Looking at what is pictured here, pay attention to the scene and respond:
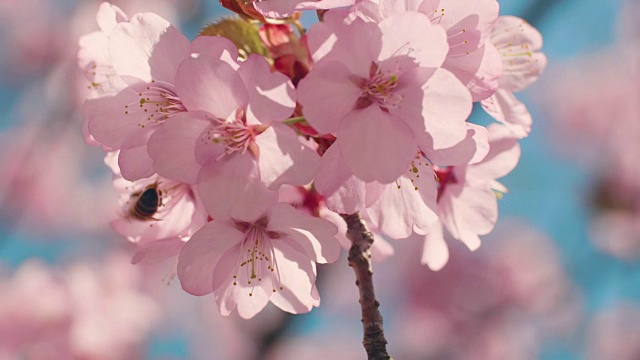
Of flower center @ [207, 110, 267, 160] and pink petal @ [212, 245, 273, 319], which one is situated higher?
flower center @ [207, 110, 267, 160]

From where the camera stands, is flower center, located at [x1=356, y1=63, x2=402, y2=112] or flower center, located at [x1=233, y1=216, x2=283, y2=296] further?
flower center, located at [x1=233, y1=216, x2=283, y2=296]

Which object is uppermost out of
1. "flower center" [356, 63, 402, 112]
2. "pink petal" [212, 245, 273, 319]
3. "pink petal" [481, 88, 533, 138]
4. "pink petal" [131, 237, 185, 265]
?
"pink petal" [481, 88, 533, 138]

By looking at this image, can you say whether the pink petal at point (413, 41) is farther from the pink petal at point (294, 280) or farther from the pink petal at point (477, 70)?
the pink petal at point (294, 280)

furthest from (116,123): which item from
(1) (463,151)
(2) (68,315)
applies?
(2) (68,315)

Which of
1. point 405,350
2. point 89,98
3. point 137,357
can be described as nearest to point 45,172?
point 137,357

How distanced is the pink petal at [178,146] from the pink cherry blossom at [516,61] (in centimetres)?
59

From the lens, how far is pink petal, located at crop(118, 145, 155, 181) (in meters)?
1.03

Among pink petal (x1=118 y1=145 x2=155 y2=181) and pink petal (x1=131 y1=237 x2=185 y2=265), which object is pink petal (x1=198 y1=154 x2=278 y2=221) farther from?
pink petal (x1=131 y1=237 x2=185 y2=265)

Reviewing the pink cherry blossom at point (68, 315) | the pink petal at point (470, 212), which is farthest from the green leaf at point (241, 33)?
the pink cherry blossom at point (68, 315)

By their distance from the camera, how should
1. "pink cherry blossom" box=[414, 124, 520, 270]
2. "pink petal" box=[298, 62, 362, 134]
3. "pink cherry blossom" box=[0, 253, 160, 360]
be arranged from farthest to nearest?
1. "pink cherry blossom" box=[0, 253, 160, 360]
2. "pink cherry blossom" box=[414, 124, 520, 270]
3. "pink petal" box=[298, 62, 362, 134]

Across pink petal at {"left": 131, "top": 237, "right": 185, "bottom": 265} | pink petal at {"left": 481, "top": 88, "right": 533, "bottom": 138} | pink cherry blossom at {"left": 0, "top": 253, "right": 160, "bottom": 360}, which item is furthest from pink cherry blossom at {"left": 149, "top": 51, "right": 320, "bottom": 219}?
pink cherry blossom at {"left": 0, "top": 253, "right": 160, "bottom": 360}

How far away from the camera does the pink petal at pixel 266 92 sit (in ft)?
3.08

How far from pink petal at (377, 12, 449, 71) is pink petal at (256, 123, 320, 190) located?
0.18m

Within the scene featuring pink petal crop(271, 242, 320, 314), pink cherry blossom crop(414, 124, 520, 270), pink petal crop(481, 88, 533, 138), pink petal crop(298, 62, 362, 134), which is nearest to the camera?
pink petal crop(298, 62, 362, 134)
